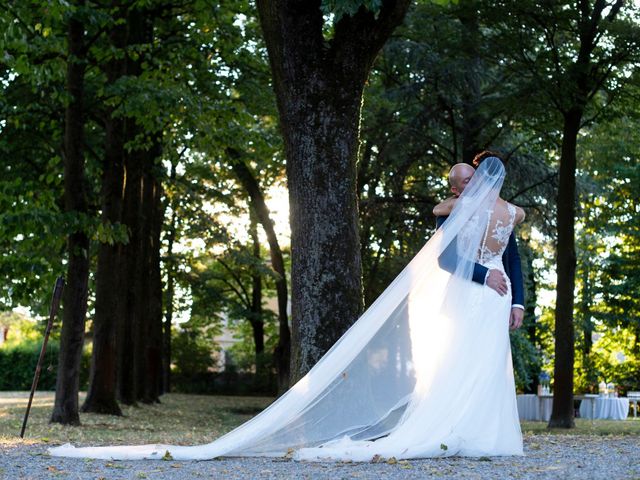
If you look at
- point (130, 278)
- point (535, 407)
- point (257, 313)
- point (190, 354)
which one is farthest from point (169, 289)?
point (535, 407)

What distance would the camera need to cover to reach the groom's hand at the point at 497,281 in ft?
26.5

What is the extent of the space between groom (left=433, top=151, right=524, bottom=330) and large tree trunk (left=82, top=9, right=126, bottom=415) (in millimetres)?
10143

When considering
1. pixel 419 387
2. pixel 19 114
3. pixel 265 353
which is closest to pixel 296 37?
pixel 419 387

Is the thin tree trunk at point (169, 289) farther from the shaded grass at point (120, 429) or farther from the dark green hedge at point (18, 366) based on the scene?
the shaded grass at point (120, 429)

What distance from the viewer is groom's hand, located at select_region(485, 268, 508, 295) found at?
8078mm

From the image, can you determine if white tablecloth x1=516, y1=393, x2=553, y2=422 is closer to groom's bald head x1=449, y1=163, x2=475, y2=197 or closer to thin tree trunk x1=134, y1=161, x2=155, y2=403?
thin tree trunk x1=134, y1=161, x2=155, y2=403

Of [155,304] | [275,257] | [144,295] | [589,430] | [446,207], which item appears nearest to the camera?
[446,207]

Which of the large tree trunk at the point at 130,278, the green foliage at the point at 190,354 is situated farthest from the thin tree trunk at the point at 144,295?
the green foliage at the point at 190,354

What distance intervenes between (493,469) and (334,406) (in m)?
1.61

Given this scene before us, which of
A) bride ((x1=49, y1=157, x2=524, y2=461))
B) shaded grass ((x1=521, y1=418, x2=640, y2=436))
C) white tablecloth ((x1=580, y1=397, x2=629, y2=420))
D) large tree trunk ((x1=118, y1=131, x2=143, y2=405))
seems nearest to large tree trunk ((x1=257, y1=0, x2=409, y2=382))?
bride ((x1=49, y1=157, x2=524, y2=461))

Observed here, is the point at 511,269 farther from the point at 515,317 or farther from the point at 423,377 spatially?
the point at 423,377

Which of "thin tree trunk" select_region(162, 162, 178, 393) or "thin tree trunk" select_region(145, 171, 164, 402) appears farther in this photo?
"thin tree trunk" select_region(162, 162, 178, 393)

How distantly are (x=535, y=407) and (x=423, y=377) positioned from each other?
80.5 ft

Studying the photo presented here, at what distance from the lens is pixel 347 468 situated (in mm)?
6824
